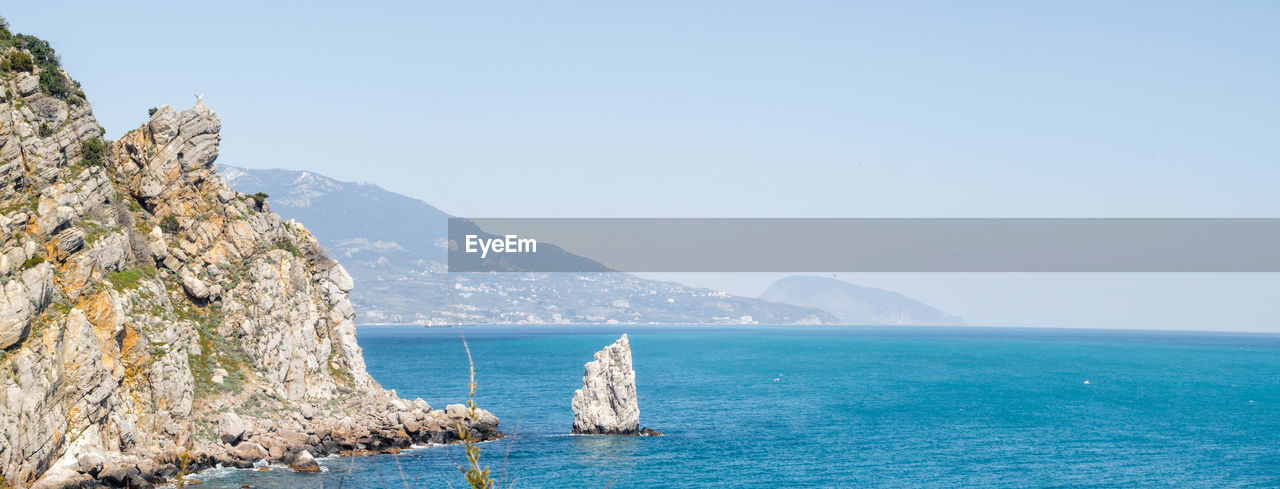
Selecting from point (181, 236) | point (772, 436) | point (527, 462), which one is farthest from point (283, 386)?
point (772, 436)

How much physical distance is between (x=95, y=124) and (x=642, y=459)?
170ft

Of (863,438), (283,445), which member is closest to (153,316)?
(283,445)

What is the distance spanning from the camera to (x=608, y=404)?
99812 millimetres

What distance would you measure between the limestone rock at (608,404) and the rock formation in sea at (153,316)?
9.00 m

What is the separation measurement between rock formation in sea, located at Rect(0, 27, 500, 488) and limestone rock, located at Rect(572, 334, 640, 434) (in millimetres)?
9005

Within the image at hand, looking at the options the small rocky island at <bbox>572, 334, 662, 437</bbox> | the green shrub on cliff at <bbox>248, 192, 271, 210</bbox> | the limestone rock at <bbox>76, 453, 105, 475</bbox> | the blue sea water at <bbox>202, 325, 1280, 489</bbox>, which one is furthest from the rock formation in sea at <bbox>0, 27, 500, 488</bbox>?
the small rocky island at <bbox>572, 334, 662, 437</bbox>

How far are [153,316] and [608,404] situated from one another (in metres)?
42.4

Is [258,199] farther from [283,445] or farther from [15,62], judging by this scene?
[283,445]

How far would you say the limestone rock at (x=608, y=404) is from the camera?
98.2m

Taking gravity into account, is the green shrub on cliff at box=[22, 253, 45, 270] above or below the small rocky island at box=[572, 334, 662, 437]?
above

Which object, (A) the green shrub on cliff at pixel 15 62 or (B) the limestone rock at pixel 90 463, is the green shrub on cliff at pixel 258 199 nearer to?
(A) the green shrub on cliff at pixel 15 62

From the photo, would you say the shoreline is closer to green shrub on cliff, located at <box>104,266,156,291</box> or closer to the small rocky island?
the small rocky island

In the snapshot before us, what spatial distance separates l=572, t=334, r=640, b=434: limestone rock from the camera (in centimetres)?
9825

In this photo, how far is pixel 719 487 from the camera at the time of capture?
256 feet
